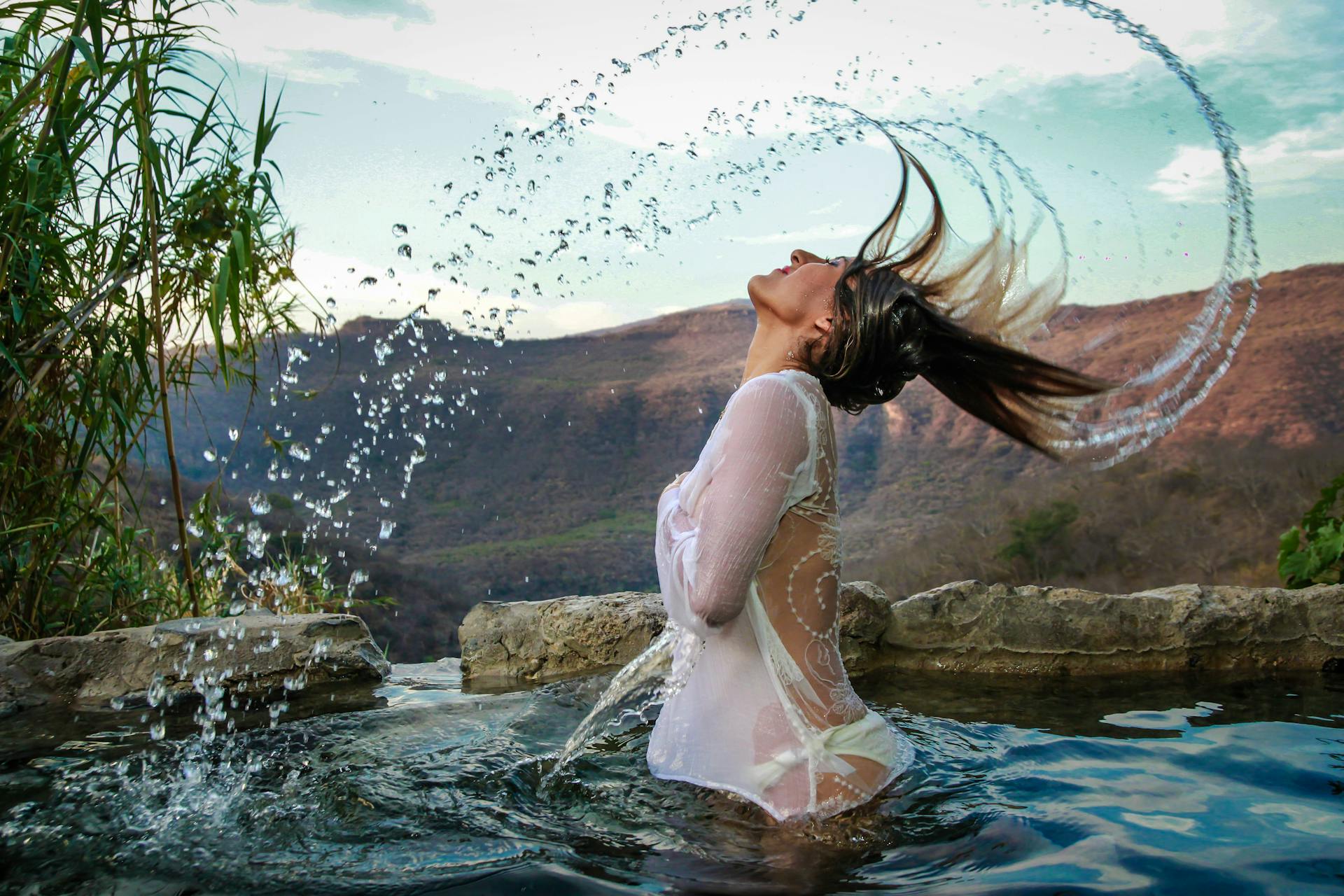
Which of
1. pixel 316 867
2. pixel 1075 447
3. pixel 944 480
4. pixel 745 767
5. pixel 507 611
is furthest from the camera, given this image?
pixel 944 480

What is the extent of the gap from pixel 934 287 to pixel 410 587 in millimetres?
10097

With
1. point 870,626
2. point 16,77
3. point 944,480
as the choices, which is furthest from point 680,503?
point 944,480

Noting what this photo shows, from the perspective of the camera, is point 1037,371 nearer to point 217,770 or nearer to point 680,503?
point 680,503

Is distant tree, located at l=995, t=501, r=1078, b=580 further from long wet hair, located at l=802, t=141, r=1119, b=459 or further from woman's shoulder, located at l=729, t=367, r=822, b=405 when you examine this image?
woman's shoulder, located at l=729, t=367, r=822, b=405

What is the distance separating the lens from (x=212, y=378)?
15.5 feet

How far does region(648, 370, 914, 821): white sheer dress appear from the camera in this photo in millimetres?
2156

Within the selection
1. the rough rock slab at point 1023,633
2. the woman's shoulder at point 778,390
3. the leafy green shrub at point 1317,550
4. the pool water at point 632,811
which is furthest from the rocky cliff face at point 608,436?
the woman's shoulder at point 778,390

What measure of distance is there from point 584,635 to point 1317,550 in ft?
12.8

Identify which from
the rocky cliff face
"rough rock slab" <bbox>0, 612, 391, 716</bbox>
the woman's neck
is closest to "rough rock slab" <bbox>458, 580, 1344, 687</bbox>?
"rough rock slab" <bbox>0, 612, 391, 716</bbox>

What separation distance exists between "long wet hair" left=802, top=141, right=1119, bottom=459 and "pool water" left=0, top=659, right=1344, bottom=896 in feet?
3.19

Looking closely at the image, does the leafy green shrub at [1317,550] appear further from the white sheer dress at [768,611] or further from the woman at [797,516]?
Answer: the white sheer dress at [768,611]

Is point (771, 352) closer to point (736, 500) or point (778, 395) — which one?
point (778, 395)

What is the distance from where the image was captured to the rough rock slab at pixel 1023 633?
Answer: 14.1 feet

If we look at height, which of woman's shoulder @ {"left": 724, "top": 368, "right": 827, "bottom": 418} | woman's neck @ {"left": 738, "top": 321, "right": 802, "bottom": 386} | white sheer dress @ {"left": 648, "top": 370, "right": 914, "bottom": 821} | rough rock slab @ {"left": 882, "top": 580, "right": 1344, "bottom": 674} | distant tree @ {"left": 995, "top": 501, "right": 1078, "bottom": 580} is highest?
woman's neck @ {"left": 738, "top": 321, "right": 802, "bottom": 386}
